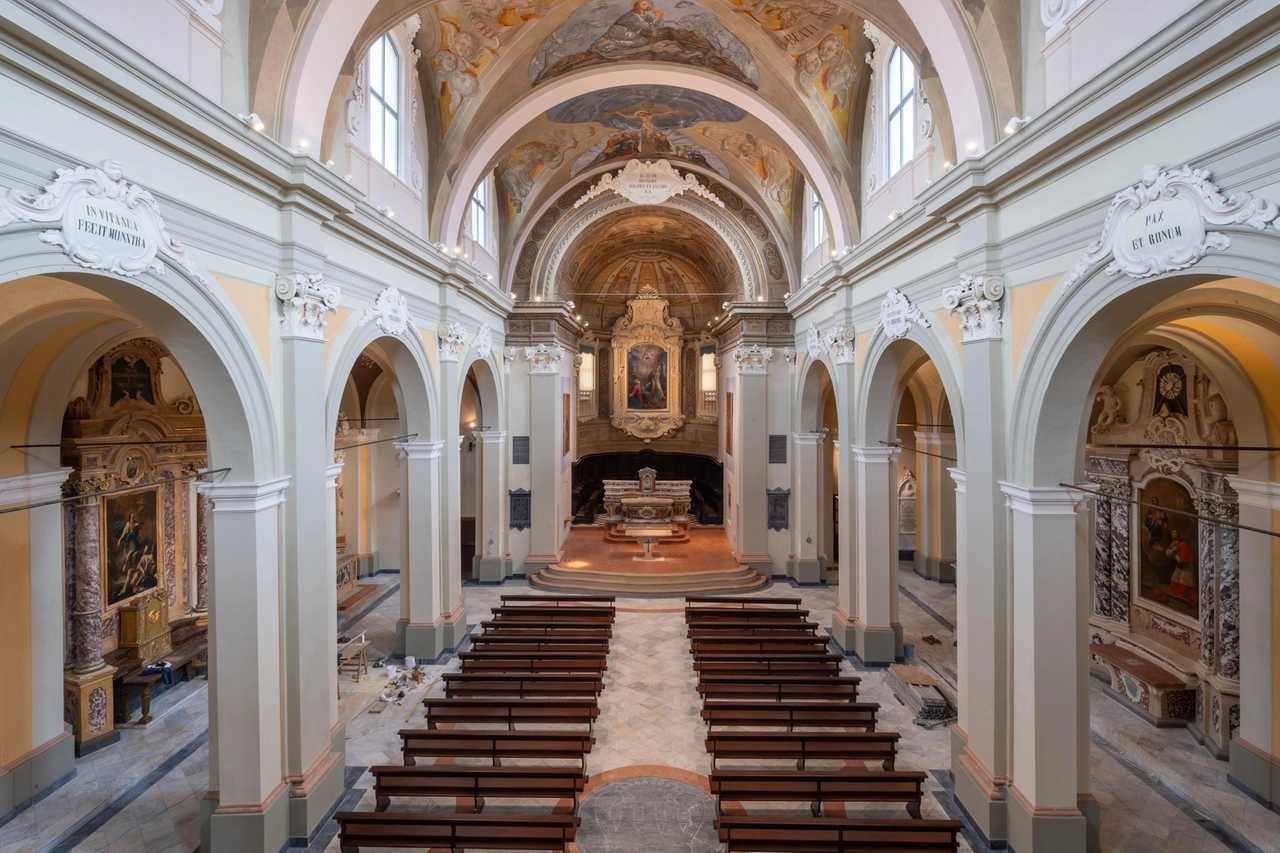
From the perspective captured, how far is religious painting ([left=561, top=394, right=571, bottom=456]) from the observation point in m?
18.5

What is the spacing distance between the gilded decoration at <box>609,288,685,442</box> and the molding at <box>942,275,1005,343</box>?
59.3ft

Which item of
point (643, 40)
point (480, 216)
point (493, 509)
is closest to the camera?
point (643, 40)

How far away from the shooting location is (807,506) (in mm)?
15820

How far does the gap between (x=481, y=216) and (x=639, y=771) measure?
11892mm

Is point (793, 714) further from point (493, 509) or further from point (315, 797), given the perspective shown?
point (493, 509)

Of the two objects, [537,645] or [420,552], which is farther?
[420,552]

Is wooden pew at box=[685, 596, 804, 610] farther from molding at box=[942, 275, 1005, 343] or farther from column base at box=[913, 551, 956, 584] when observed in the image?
molding at box=[942, 275, 1005, 343]

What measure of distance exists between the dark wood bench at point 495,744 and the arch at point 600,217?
39.6 ft

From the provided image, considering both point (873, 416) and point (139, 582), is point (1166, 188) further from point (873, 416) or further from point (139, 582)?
point (139, 582)

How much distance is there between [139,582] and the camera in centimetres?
1012


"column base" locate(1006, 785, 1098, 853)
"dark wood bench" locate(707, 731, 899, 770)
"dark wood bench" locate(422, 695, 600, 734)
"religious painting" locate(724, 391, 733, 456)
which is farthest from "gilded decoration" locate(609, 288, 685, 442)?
"column base" locate(1006, 785, 1098, 853)

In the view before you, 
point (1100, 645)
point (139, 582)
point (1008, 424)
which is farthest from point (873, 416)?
point (139, 582)

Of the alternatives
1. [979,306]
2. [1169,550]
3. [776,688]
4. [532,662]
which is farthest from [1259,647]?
[532,662]

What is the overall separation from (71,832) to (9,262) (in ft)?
20.6
